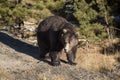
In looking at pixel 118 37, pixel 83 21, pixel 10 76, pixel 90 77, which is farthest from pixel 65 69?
pixel 118 37

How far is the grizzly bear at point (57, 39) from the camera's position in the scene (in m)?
10.7

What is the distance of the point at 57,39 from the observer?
1110 cm

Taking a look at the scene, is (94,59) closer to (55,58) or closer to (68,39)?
(55,58)

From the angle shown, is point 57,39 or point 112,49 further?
point 112,49

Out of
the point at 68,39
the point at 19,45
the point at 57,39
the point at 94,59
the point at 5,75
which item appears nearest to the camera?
the point at 5,75

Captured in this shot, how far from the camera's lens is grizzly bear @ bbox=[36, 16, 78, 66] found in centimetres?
1070

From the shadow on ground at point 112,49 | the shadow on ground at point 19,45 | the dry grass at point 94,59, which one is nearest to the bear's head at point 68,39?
the dry grass at point 94,59

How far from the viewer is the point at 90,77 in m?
9.92

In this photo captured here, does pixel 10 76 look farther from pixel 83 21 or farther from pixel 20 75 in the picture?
pixel 83 21

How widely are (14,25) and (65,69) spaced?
8.16m

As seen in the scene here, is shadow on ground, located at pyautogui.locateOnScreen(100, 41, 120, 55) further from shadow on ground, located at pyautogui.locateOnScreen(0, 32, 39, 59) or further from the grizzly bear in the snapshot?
the grizzly bear

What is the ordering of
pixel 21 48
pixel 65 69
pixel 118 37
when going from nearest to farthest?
pixel 65 69
pixel 21 48
pixel 118 37

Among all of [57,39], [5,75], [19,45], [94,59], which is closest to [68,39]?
[57,39]

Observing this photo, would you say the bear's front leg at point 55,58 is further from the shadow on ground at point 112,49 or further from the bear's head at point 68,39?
the shadow on ground at point 112,49
